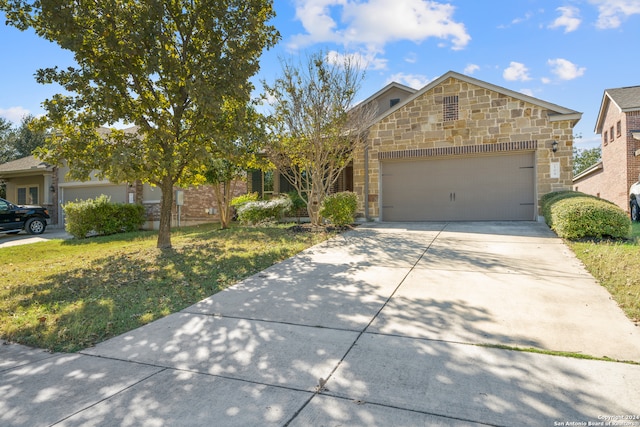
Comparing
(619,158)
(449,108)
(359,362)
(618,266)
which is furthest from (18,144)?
(619,158)

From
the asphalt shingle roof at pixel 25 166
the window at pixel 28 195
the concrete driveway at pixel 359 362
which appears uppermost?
the asphalt shingle roof at pixel 25 166

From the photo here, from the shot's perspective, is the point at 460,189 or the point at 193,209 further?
the point at 193,209

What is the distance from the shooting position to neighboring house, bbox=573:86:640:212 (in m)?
16.7

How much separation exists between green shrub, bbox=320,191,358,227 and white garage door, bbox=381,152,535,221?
9.07 feet

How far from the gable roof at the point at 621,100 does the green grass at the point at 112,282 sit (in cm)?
1788

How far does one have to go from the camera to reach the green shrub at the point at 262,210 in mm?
13609

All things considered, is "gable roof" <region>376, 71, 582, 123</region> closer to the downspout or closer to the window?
the downspout

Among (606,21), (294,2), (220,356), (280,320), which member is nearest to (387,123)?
(294,2)

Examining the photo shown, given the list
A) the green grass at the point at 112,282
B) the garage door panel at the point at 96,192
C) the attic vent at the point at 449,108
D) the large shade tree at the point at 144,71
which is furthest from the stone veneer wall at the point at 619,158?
the garage door panel at the point at 96,192

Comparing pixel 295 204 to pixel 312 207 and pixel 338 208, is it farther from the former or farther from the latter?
pixel 338 208

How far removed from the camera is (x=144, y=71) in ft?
25.7

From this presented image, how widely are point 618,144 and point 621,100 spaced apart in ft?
7.89

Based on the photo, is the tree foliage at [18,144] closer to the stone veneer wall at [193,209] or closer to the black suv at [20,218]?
the black suv at [20,218]

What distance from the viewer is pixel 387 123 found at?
12938 millimetres
